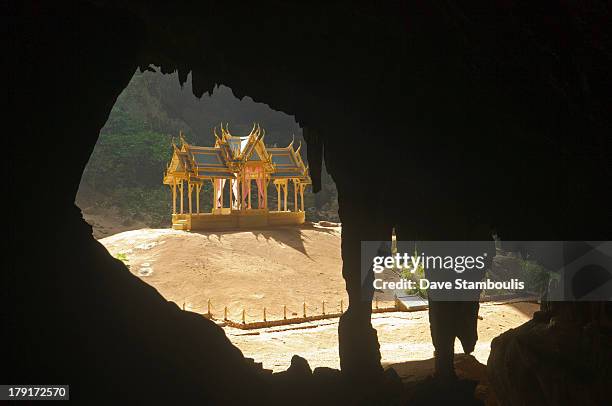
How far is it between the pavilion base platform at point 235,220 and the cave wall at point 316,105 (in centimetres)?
1667

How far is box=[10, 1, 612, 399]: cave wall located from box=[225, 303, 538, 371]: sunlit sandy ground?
3.55 m

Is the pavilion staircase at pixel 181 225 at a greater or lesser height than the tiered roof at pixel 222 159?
lesser

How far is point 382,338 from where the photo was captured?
1159 centimetres

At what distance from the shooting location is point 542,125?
3.98 metres

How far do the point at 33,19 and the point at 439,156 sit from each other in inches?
191

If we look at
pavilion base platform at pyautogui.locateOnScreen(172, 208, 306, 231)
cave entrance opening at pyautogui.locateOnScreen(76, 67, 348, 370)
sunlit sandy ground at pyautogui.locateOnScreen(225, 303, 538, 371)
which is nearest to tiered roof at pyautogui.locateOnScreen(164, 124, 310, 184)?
cave entrance opening at pyautogui.locateOnScreen(76, 67, 348, 370)

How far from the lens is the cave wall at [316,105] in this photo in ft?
11.6

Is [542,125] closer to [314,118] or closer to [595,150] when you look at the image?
[595,150]

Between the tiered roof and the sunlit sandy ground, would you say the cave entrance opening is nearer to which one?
the sunlit sandy ground

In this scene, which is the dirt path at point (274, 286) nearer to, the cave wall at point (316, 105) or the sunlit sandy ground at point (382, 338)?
the sunlit sandy ground at point (382, 338)

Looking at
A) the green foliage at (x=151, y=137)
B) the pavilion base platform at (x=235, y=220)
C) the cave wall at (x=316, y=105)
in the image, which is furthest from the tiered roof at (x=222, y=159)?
the cave wall at (x=316, y=105)

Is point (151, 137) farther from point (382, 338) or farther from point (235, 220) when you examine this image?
point (382, 338)

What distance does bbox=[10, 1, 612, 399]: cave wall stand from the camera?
3551mm

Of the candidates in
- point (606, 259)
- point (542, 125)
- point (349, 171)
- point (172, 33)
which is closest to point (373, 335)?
point (349, 171)
